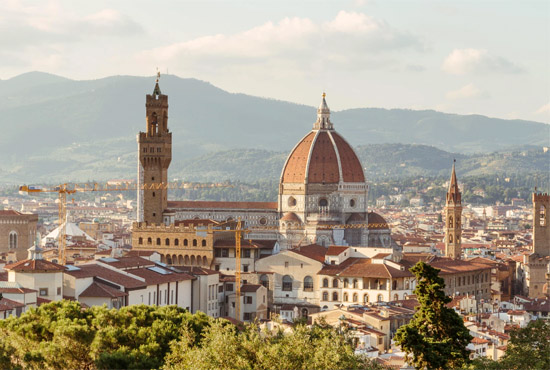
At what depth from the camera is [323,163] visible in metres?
99.2

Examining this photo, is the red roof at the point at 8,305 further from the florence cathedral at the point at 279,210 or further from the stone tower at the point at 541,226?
the stone tower at the point at 541,226

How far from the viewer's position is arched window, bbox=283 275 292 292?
264 ft

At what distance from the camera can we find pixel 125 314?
154 feet

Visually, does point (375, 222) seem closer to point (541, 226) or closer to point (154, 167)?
point (541, 226)

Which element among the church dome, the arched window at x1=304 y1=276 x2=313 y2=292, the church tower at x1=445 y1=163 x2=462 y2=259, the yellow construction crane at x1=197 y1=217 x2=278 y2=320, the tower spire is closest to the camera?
the yellow construction crane at x1=197 y1=217 x2=278 y2=320

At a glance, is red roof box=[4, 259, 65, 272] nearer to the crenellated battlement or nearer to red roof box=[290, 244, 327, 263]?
red roof box=[290, 244, 327, 263]

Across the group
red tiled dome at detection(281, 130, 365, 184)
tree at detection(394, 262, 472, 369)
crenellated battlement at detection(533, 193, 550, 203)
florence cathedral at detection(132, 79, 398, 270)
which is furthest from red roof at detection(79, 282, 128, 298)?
crenellated battlement at detection(533, 193, 550, 203)

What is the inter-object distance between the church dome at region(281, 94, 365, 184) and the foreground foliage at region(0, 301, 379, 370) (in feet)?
164

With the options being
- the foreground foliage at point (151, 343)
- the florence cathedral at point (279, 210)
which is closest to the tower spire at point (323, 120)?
the florence cathedral at point (279, 210)

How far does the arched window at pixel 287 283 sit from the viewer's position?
264 ft

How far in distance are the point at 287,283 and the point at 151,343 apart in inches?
1455

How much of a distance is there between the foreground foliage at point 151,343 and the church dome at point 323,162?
164 feet

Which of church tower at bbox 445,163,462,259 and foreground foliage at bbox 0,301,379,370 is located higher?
church tower at bbox 445,163,462,259

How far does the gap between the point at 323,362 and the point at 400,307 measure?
3261cm
